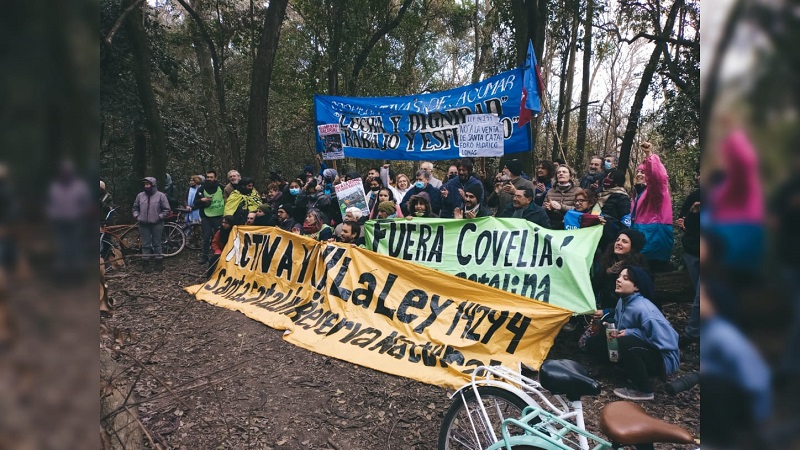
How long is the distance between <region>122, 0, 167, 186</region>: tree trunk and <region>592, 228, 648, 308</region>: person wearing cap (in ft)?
35.1

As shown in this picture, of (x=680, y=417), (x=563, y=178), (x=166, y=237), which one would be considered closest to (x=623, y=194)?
(x=563, y=178)

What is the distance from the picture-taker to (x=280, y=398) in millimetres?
4488

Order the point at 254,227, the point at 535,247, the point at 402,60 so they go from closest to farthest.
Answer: the point at 535,247 < the point at 254,227 < the point at 402,60

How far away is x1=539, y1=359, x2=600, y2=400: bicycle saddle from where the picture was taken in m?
2.51

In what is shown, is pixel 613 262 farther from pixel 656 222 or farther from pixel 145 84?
pixel 145 84

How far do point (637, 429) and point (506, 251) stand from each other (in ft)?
11.8

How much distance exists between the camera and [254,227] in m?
8.17

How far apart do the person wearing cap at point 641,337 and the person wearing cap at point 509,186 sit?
221 cm

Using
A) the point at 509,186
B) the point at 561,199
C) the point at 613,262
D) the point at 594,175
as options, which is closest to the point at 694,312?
the point at 613,262

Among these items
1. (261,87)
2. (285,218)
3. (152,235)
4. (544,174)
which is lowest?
(152,235)

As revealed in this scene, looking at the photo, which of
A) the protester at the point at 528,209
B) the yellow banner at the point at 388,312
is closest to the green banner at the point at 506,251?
the protester at the point at 528,209

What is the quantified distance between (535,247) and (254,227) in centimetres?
475

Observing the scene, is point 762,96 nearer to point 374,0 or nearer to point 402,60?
point 374,0

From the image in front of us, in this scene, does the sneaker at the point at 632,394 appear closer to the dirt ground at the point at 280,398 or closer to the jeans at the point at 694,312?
the dirt ground at the point at 280,398
